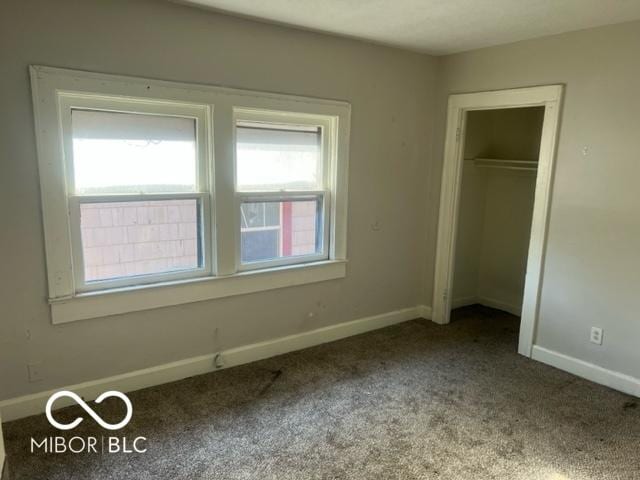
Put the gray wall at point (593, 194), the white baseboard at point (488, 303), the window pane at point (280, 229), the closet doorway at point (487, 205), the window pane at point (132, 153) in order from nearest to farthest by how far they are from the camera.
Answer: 1. the window pane at point (132, 153)
2. the gray wall at point (593, 194)
3. the window pane at point (280, 229)
4. the closet doorway at point (487, 205)
5. the white baseboard at point (488, 303)

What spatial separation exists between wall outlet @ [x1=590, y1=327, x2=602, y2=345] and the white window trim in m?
1.85

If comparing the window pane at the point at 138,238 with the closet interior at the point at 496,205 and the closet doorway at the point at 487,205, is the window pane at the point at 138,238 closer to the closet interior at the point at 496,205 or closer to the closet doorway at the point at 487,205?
the closet doorway at the point at 487,205

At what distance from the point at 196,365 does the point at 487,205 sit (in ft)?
10.7

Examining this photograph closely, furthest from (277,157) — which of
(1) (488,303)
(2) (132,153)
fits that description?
(1) (488,303)

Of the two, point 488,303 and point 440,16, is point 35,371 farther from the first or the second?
point 488,303

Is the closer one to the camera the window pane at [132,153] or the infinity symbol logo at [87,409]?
the infinity symbol logo at [87,409]

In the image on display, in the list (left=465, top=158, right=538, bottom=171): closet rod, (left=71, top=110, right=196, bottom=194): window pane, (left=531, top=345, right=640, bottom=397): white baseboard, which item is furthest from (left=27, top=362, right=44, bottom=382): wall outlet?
(left=465, top=158, right=538, bottom=171): closet rod

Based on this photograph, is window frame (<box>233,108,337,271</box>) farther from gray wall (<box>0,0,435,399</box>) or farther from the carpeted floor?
the carpeted floor

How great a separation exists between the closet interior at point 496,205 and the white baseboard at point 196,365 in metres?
1.00

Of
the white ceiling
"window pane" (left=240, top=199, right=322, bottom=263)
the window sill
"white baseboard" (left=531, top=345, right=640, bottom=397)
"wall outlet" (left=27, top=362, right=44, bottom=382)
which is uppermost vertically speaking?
the white ceiling

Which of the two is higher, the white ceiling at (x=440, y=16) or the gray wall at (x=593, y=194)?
the white ceiling at (x=440, y=16)

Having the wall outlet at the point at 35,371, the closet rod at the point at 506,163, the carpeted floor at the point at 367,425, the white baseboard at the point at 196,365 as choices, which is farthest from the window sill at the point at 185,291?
the closet rod at the point at 506,163

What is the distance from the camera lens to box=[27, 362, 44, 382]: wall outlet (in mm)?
2566

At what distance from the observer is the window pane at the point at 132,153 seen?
2.62m
